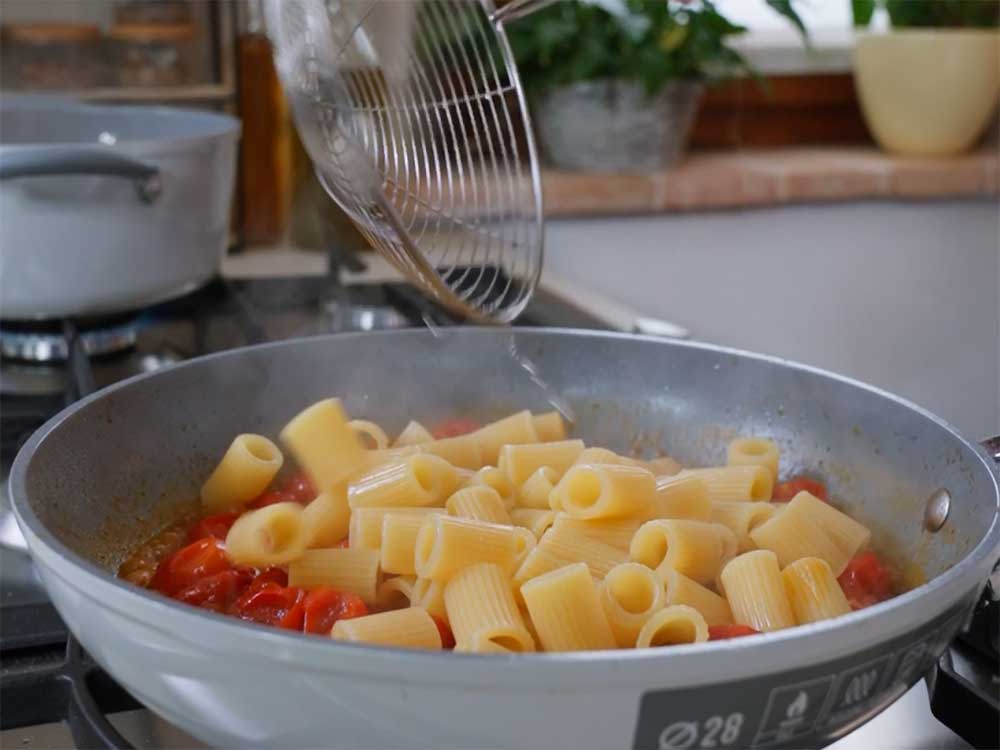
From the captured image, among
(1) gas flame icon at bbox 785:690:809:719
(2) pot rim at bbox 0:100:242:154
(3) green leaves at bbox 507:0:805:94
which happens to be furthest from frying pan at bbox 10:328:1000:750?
(3) green leaves at bbox 507:0:805:94

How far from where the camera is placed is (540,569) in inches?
24.4

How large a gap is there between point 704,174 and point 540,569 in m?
1.31

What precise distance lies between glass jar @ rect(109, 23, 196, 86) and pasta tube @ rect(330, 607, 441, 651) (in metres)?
1.11

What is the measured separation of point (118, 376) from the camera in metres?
1.08

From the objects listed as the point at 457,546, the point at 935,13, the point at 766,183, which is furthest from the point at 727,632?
the point at 935,13

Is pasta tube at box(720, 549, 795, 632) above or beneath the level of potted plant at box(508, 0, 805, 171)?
beneath

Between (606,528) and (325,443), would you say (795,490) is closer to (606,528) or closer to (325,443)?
(606,528)

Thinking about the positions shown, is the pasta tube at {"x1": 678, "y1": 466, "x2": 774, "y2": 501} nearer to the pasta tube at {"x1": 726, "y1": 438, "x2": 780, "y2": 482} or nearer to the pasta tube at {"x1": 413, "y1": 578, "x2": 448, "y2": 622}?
the pasta tube at {"x1": 726, "y1": 438, "x2": 780, "y2": 482}

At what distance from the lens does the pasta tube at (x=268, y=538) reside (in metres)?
0.66

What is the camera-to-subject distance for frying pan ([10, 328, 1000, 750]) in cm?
40

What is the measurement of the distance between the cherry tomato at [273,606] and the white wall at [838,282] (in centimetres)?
121

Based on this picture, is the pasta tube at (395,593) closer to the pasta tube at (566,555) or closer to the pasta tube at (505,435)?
the pasta tube at (566,555)

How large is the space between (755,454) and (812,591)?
0.16m

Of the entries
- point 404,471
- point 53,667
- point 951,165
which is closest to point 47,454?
point 53,667
